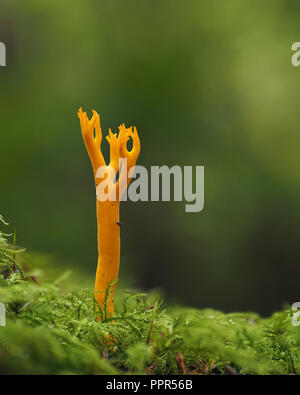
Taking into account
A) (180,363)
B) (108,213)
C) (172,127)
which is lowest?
(180,363)

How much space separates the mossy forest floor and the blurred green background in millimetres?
3121

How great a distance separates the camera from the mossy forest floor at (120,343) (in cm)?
66

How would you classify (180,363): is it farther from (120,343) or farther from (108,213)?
(108,213)

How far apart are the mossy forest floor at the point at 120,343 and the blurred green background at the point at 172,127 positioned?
312 centimetres

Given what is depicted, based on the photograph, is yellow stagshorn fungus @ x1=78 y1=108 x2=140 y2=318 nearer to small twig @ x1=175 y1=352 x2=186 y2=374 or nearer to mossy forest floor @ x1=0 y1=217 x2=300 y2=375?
mossy forest floor @ x1=0 y1=217 x2=300 y2=375

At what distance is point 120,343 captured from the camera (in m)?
0.84

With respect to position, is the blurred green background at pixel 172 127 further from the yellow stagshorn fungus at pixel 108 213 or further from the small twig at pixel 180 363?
the small twig at pixel 180 363

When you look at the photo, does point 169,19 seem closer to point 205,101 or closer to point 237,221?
point 205,101

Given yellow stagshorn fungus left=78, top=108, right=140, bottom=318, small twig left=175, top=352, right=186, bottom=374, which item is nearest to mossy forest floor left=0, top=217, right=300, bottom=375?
small twig left=175, top=352, right=186, bottom=374

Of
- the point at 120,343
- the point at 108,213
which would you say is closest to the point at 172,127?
the point at 108,213

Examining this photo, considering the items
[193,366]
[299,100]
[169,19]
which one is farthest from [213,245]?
[193,366]

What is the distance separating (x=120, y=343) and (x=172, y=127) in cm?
379

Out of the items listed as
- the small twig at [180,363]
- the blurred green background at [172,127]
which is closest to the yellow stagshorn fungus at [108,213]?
the small twig at [180,363]

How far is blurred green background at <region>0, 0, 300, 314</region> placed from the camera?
14.0ft
